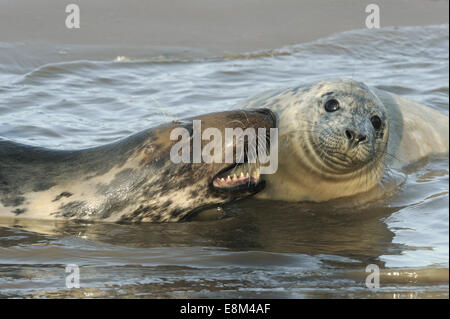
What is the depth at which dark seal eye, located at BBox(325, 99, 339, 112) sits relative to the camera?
5.18m

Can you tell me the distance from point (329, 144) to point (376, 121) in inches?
19.1

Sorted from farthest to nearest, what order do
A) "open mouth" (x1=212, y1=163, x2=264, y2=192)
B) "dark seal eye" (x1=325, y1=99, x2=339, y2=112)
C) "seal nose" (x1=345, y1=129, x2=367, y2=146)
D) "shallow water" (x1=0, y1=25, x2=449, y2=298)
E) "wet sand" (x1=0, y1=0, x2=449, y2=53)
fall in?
"wet sand" (x1=0, y1=0, x2=449, y2=53)
"dark seal eye" (x1=325, y1=99, x2=339, y2=112)
"seal nose" (x1=345, y1=129, x2=367, y2=146)
"open mouth" (x1=212, y1=163, x2=264, y2=192)
"shallow water" (x1=0, y1=25, x2=449, y2=298)

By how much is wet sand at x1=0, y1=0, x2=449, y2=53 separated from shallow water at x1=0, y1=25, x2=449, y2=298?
28.0 inches

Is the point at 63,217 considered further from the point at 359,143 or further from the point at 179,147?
the point at 359,143

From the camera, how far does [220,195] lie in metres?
4.43

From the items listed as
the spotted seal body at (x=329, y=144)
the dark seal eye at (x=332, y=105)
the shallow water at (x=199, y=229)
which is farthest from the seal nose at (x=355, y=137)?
the shallow water at (x=199, y=229)

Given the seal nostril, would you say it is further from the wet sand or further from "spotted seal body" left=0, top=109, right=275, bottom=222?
the wet sand

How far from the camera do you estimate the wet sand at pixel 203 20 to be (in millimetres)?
9484

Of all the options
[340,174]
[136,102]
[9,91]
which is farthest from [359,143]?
[9,91]

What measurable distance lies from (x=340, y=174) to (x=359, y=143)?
0.33 metres

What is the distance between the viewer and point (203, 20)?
33.6ft

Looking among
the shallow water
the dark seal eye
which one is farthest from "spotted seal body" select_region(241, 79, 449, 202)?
the shallow water
